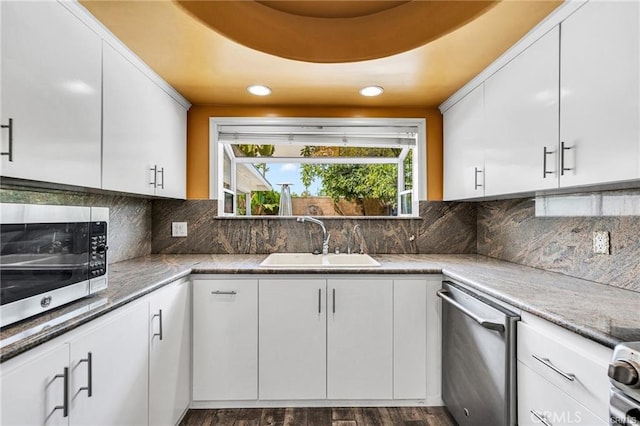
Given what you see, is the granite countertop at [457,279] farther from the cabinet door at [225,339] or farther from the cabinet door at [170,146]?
the cabinet door at [170,146]

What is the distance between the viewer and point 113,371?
→ 3.97 feet

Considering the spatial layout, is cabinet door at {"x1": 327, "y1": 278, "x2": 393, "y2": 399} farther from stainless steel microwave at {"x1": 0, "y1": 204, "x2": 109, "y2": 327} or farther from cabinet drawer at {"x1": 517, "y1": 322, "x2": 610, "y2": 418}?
stainless steel microwave at {"x1": 0, "y1": 204, "x2": 109, "y2": 327}

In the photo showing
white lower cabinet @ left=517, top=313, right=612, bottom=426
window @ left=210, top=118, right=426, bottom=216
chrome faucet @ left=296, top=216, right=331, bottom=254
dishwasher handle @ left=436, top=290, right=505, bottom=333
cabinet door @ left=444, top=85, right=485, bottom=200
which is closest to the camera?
white lower cabinet @ left=517, top=313, right=612, bottom=426

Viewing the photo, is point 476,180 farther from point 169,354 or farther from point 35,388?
point 35,388

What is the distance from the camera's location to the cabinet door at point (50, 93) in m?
1.04

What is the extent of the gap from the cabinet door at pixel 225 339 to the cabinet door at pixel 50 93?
0.88 m

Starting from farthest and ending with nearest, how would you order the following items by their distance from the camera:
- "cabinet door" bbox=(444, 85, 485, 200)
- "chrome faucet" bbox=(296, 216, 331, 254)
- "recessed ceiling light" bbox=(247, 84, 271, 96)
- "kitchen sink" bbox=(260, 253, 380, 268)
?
"chrome faucet" bbox=(296, 216, 331, 254), "kitchen sink" bbox=(260, 253, 380, 268), "recessed ceiling light" bbox=(247, 84, 271, 96), "cabinet door" bbox=(444, 85, 485, 200)

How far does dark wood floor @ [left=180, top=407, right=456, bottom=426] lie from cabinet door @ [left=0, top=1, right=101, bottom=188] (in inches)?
57.7

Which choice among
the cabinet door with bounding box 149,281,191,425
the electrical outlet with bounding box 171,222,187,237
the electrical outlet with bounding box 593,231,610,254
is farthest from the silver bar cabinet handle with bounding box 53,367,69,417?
the electrical outlet with bounding box 593,231,610,254

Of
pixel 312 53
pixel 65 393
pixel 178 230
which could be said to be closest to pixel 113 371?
pixel 65 393

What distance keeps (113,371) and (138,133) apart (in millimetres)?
1241

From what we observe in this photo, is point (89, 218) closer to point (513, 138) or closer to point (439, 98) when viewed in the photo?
point (513, 138)

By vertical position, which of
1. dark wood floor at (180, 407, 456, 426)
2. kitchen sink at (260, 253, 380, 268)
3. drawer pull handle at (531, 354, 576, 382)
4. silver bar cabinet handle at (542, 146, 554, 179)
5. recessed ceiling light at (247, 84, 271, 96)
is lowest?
dark wood floor at (180, 407, 456, 426)

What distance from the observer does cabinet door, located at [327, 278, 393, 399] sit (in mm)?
1939
